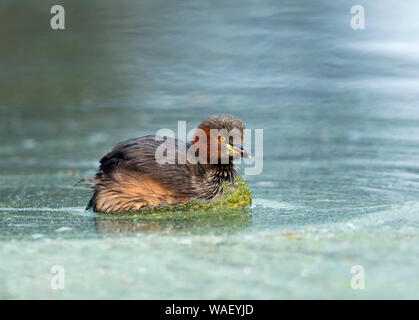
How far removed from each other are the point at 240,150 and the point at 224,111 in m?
4.27

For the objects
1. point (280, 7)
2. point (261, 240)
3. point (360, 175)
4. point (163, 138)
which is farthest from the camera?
point (280, 7)

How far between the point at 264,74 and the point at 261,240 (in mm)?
7753

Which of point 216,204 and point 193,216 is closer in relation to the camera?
point 193,216

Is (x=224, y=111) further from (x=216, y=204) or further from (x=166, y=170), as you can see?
(x=166, y=170)

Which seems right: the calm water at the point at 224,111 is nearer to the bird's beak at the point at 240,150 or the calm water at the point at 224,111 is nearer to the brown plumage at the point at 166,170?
the brown plumage at the point at 166,170

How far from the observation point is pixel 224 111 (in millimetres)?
10672

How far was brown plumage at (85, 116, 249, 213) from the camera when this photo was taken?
6.26m

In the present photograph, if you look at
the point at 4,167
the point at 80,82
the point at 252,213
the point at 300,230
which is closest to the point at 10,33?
the point at 80,82

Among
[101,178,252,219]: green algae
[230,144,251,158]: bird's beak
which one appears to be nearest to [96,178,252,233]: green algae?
[101,178,252,219]: green algae

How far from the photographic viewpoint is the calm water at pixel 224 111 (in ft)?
14.6

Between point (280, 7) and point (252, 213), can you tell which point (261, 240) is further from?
point (280, 7)

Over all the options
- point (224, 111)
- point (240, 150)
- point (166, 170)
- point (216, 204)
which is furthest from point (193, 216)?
point (224, 111)

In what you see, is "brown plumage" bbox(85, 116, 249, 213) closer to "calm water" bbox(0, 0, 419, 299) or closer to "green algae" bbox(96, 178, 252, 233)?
"green algae" bbox(96, 178, 252, 233)

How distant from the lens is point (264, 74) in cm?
1248
